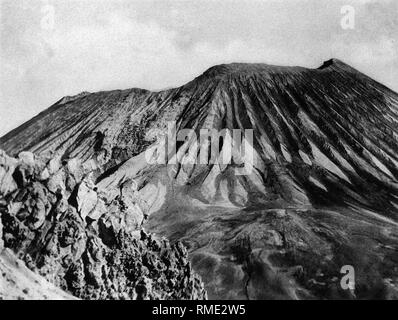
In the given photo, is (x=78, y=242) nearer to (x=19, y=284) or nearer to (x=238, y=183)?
(x=19, y=284)

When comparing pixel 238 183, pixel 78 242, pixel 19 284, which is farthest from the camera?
pixel 238 183

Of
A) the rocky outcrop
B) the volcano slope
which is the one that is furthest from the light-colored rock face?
the volcano slope

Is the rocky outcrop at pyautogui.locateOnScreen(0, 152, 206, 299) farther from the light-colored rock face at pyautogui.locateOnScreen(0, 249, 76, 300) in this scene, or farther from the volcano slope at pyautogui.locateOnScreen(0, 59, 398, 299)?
the light-colored rock face at pyautogui.locateOnScreen(0, 249, 76, 300)

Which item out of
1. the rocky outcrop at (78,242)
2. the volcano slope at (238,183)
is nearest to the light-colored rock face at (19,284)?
the rocky outcrop at (78,242)

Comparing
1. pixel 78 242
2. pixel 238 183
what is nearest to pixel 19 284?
pixel 78 242

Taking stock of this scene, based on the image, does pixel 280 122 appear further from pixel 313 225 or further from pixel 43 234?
pixel 43 234

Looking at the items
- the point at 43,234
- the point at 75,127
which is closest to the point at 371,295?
the point at 43,234
